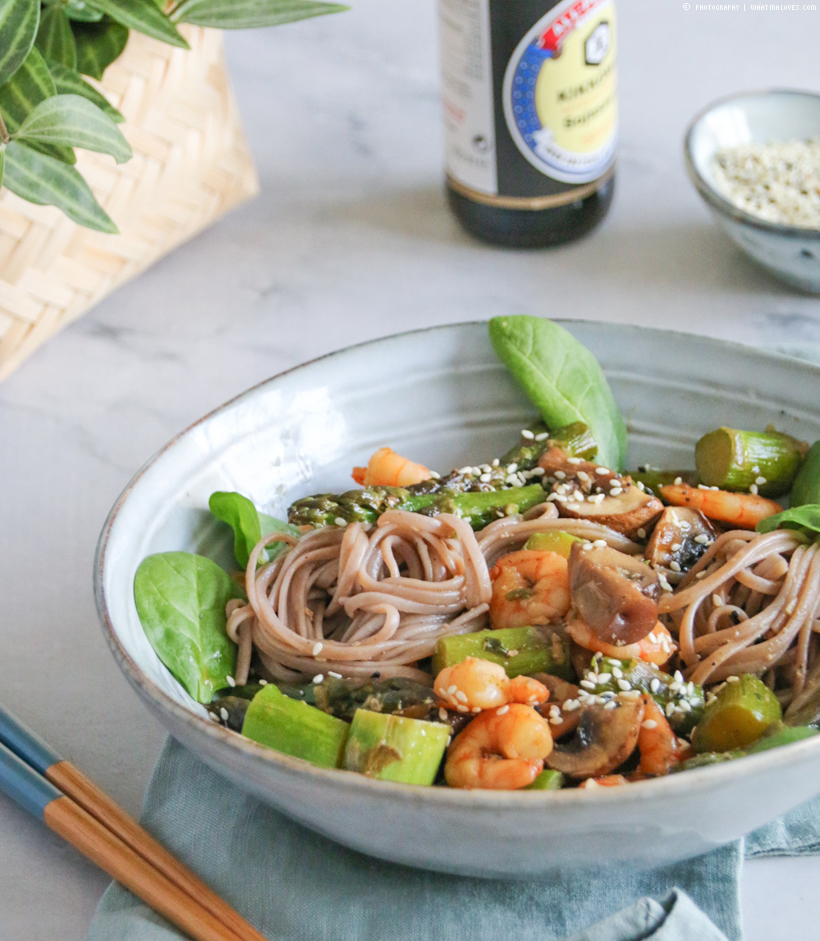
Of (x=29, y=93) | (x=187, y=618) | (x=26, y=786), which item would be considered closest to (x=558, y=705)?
(x=187, y=618)

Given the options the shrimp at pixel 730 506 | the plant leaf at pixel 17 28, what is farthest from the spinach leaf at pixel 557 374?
the plant leaf at pixel 17 28

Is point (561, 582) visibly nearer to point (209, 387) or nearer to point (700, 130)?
point (209, 387)

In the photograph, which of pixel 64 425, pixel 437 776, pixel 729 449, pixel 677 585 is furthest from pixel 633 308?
pixel 437 776

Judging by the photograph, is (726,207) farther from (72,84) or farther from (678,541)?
(72,84)

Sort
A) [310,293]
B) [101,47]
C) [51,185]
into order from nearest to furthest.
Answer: [51,185] → [101,47] → [310,293]

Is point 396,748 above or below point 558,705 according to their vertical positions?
above

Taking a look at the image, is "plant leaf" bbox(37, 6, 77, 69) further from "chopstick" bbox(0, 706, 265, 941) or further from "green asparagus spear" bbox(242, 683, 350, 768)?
"green asparagus spear" bbox(242, 683, 350, 768)
